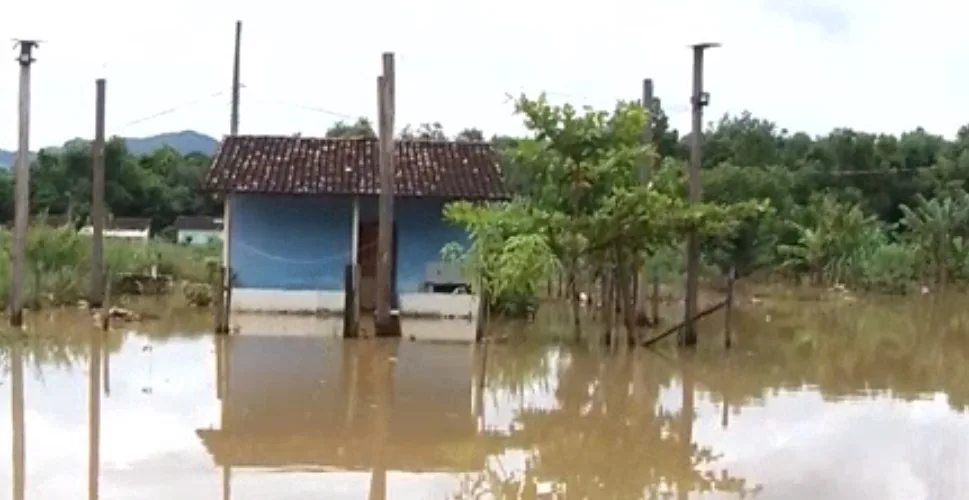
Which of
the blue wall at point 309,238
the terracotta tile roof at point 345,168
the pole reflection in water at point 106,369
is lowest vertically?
the pole reflection in water at point 106,369

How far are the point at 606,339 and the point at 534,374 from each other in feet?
10.9

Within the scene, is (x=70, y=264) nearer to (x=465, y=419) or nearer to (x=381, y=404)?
(x=381, y=404)

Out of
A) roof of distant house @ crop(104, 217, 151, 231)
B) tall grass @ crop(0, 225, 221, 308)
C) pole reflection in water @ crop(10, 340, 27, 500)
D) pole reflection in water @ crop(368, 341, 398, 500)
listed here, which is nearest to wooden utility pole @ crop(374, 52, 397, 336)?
pole reflection in water @ crop(368, 341, 398, 500)

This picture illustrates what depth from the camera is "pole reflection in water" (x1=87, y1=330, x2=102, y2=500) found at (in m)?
9.87

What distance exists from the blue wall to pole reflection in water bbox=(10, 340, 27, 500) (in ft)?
20.6

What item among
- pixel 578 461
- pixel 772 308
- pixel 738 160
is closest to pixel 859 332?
pixel 772 308

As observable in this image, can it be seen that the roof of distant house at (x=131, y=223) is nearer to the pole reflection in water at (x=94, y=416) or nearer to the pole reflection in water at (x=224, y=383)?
the pole reflection in water at (x=94, y=416)

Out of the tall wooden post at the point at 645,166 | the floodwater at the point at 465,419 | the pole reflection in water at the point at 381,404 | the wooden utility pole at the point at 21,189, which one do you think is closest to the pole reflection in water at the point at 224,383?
the floodwater at the point at 465,419

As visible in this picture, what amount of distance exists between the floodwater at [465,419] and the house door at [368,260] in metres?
3.85

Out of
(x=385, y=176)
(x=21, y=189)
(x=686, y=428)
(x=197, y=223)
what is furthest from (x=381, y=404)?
(x=197, y=223)

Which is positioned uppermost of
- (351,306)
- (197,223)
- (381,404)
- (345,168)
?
(345,168)

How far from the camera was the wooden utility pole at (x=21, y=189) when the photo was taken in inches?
784

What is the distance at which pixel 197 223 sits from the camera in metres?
50.2

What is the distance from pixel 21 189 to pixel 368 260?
21.8 ft
